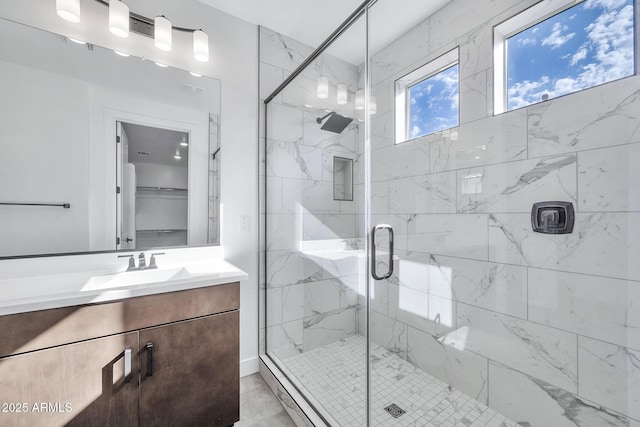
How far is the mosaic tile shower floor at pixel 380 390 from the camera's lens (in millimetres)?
1409

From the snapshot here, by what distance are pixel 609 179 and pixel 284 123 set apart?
176cm

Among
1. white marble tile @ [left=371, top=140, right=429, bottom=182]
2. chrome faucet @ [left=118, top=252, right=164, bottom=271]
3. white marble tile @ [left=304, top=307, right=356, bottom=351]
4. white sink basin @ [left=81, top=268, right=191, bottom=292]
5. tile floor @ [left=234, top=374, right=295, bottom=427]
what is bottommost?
A: tile floor @ [left=234, top=374, right=295, bottom=427]

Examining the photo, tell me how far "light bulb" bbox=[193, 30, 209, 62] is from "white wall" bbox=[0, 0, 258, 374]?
0.09m

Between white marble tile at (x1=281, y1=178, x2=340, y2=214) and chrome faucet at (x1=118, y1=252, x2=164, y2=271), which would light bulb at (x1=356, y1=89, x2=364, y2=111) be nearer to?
white marble tile at (x1=281, y1=178, x2=340, y2=214)

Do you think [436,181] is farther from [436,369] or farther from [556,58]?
[436,369]

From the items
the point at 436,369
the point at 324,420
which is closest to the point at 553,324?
the point at 436,369

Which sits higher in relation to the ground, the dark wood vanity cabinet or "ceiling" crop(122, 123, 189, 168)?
"ceiling" crop(122, 123, 189, 168)

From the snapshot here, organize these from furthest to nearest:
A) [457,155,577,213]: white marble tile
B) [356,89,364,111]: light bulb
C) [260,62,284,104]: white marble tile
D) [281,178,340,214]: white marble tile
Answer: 1. [260,62,284,104]: white marble tile
2. [281,178,340,214]: white marble tile
3. [356,89,364,111]: light bulb
4. [457,155,577,213]: white marble tile

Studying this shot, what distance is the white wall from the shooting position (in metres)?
1.72

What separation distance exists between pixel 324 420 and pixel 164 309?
957 mm

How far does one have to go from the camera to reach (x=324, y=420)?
134 cm

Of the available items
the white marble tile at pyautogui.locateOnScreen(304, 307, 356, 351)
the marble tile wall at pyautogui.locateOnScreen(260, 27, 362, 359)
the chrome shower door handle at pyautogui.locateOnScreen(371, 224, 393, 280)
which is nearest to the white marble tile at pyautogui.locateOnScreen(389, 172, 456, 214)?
the chrome shower door handle at pyautogui.locateOnScreen(371, 224, 393, 280)

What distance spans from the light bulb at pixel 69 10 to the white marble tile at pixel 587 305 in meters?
2.65

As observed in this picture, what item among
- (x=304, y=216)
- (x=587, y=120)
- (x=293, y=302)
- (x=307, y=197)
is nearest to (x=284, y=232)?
(x=304, y=216)
